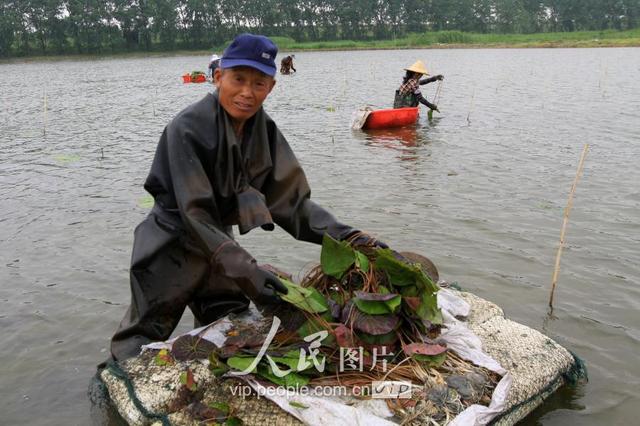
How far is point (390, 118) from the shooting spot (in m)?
13.9

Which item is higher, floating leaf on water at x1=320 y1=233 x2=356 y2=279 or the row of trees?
the row of trees

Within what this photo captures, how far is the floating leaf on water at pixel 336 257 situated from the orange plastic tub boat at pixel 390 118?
10599mm

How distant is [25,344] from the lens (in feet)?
15.1

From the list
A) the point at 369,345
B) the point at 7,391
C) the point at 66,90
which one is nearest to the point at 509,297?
the point at 369,345

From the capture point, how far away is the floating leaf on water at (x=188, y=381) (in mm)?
3084

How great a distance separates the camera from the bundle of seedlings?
300 centimetres

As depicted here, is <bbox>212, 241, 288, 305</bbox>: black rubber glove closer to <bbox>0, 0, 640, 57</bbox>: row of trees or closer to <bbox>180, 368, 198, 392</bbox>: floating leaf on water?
<bbox>180, 368, 198, 392</bbox>: floating leaf on water

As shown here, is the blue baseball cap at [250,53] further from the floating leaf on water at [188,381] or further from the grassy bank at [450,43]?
the grassy bank at [450,43]

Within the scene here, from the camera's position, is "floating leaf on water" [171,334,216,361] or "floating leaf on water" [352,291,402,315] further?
"floating leaf on water" [171,334,216,361]

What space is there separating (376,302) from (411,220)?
170 inches

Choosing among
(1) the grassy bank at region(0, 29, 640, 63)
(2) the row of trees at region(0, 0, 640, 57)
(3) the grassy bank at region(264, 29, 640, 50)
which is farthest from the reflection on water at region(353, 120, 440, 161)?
(2) the row of trees at region(0, 0, 640, 57)

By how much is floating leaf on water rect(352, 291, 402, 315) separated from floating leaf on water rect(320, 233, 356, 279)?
236 millimetres

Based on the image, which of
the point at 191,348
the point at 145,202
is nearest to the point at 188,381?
the point at 191,348

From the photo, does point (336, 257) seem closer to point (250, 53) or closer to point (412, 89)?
point (250, 53)
